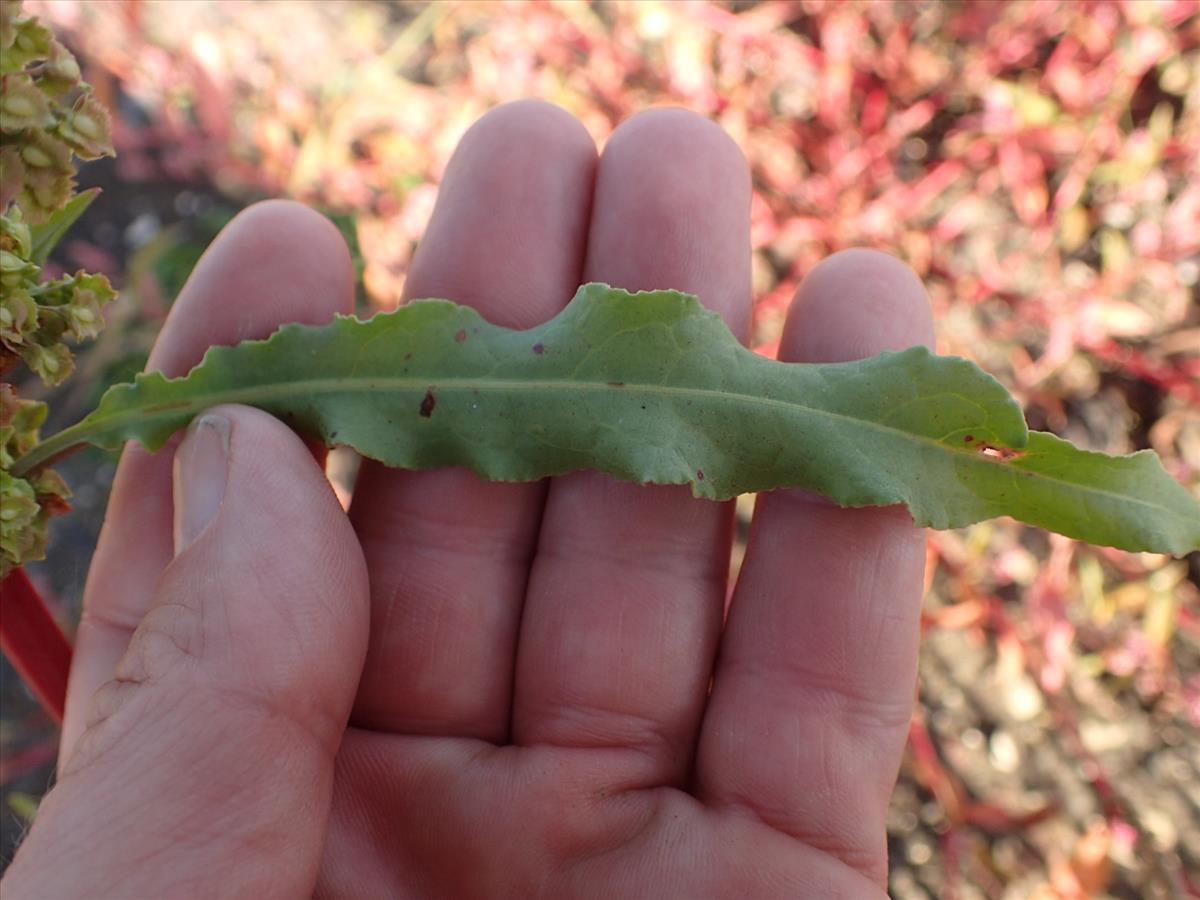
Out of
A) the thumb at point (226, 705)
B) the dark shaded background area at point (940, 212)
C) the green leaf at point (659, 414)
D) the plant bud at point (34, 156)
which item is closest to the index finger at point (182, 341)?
the green leaf at point (659, 414)

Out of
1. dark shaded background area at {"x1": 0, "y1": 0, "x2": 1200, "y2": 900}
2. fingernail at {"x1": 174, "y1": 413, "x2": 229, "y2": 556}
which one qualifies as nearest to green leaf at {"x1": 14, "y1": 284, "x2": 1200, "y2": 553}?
fingernail at {"x1": 174, "y1": 413, "x2": 229, "y2": 556}

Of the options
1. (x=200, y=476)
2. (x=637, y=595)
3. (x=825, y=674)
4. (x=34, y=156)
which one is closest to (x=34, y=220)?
(x=34, y=156)

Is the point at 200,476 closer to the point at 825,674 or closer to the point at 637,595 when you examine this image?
the point at 637,595

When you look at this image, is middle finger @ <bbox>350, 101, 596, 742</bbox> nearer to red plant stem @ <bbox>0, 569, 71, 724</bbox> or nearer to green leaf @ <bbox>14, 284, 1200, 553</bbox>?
green leaf @ <bbox>14, 284, 1200, 553</bbox>

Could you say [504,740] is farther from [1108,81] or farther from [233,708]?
[1108,81]

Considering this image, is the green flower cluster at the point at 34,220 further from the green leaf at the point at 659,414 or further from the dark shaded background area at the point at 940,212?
the dark shaded background area at the point at 940,212
